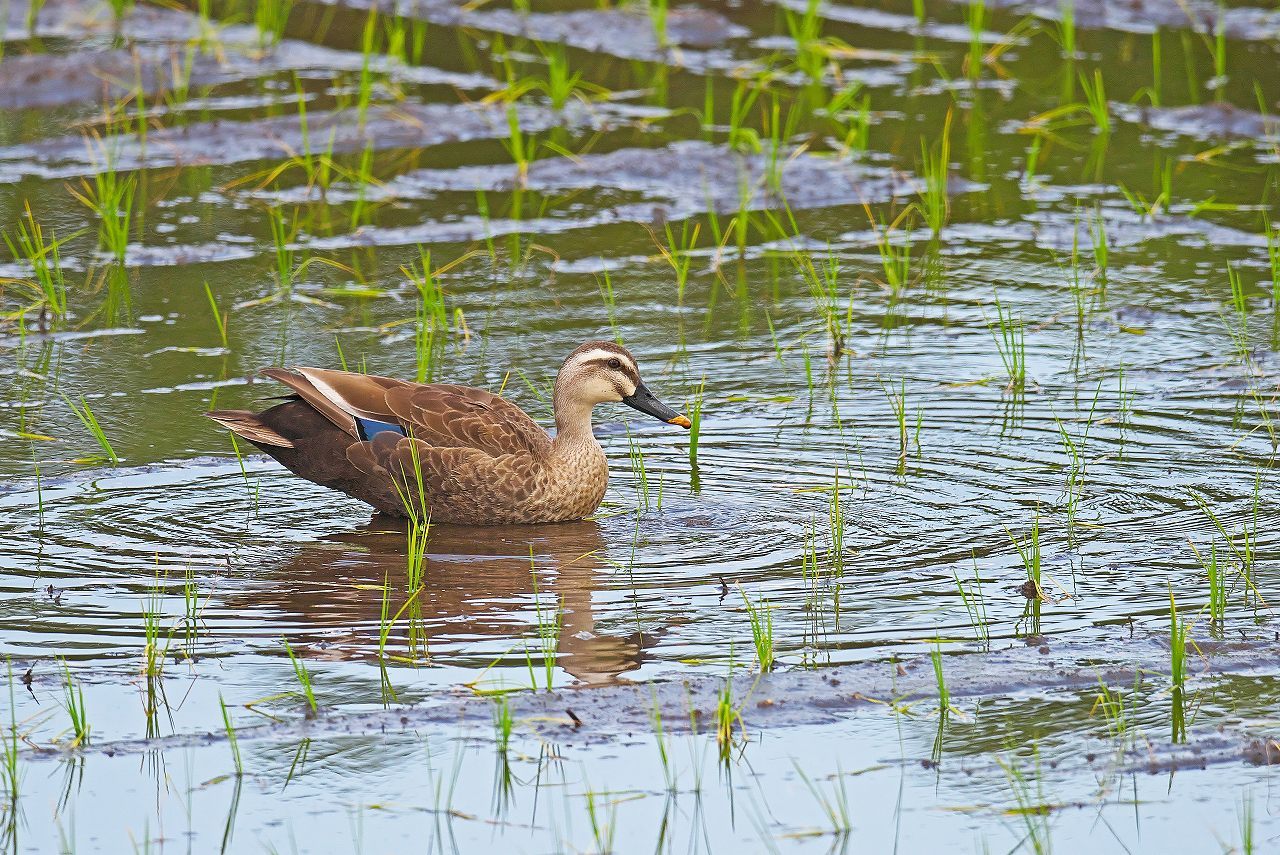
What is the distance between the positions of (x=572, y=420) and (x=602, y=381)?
0.20 m

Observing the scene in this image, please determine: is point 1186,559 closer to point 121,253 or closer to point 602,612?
point 602,612

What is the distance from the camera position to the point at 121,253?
962 centimetres

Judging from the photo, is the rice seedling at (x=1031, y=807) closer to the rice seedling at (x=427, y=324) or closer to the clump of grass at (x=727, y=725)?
the clump of grass at (x=727, y=725)

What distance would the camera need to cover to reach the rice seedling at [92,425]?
7355 millimetres

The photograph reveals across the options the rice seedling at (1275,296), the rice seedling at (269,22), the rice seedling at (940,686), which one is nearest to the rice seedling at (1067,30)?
the rice seedling at (1275,296)

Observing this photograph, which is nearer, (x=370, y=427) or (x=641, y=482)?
(x=370, y=427)

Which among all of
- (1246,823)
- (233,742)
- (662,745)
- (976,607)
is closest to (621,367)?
(976,607)

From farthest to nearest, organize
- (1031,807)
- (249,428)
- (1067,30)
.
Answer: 1. (1067,30)
2. (249,428)
3. (1031,807)

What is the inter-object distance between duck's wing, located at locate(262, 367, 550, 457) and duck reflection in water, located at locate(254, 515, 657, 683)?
344mm

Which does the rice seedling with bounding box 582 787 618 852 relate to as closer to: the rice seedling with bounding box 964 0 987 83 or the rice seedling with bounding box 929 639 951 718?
the rice seedling with bounding box 929 639 951 718

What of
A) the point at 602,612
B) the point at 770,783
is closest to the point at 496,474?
the point at 602,612

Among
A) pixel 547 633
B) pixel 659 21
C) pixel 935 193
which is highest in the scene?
pixel 659 21

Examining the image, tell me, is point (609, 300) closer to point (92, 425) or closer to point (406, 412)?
point (406, 412)

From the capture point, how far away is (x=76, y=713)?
499cm
